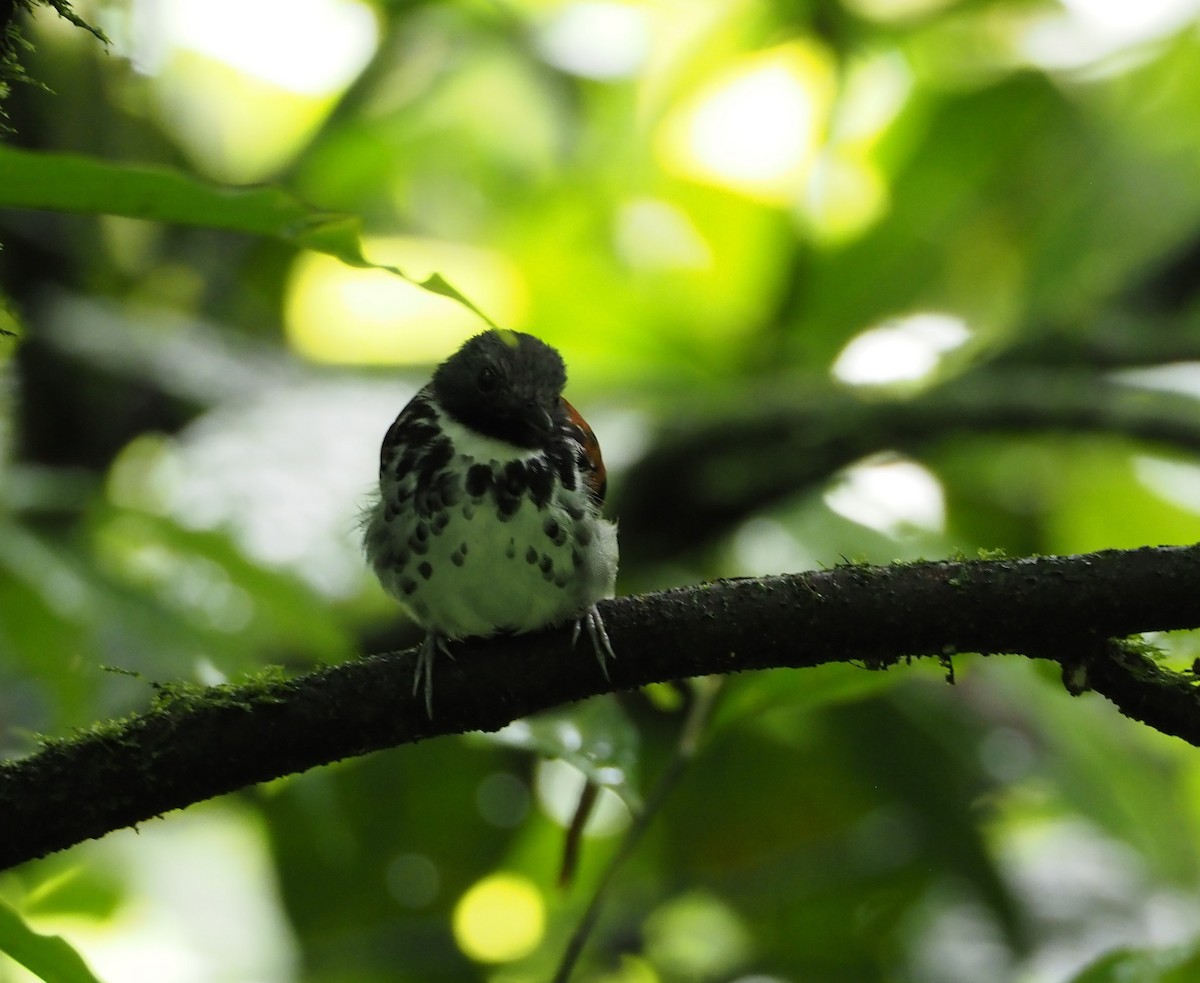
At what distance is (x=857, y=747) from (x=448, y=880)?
1.33 metres

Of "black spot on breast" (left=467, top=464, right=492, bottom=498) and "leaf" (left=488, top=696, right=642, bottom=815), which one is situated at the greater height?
"black spot on breast" (left=467, top=464, right=492, bottom=498)

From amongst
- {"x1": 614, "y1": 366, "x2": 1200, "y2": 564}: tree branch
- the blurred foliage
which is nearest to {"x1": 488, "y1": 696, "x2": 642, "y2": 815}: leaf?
the blurred foliage

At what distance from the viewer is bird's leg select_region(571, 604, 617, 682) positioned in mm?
1906

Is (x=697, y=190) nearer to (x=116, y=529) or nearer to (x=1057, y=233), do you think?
(x=1057, y=233)

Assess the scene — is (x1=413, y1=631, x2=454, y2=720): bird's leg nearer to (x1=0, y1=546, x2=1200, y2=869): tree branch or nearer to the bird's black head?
(x1=0, y1=546, x2=1200, y2=869): tree branch

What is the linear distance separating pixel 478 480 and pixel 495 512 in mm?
89

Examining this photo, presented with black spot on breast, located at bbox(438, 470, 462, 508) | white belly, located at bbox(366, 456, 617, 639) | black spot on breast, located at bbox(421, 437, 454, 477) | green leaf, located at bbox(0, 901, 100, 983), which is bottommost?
green leaf, located at bbox(0, 901, 100, 983)

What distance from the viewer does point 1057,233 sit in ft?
17.6

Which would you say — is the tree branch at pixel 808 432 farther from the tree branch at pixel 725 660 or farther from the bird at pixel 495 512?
the tree branch at pixel 725 660

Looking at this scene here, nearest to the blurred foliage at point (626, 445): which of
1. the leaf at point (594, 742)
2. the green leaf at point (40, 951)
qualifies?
the leaf at point (594, 742)

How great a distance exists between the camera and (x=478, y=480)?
8.45ft

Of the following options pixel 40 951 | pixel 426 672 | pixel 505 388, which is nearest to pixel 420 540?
pixel 505 388

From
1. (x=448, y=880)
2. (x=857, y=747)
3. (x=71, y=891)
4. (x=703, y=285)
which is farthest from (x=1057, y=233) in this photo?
(x=71, y=891)

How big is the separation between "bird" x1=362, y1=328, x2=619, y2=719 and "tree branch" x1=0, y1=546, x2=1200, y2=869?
0.36m
